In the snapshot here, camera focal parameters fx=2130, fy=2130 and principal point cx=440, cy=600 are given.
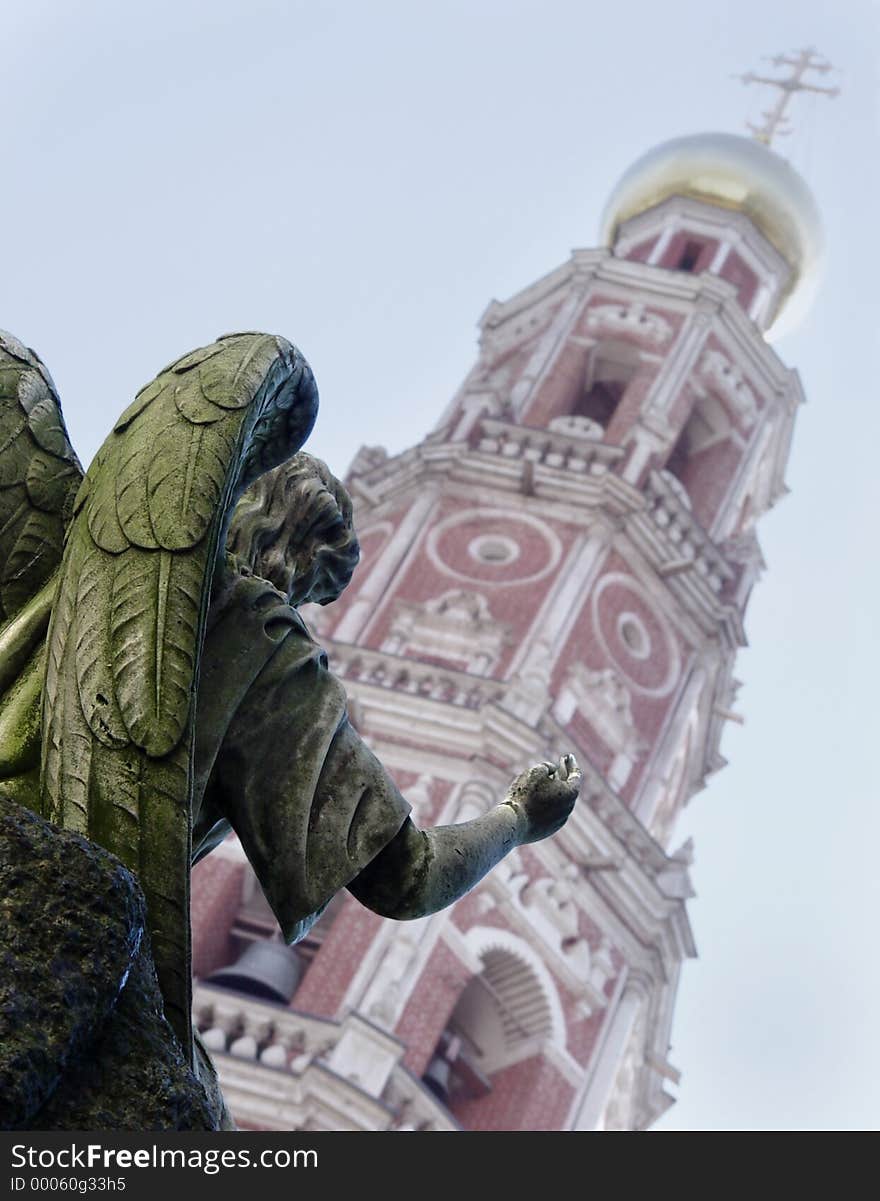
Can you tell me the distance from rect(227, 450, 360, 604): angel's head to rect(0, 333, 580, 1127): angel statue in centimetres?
3

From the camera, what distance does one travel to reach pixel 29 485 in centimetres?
314

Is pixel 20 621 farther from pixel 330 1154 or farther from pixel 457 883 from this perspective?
pixel 330 1154

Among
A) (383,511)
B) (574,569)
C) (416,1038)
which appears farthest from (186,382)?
(383,511)

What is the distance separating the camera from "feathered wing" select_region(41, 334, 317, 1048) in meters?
2.79

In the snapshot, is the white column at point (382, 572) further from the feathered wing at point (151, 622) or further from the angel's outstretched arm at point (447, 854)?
the feathered wing at point (151, 622)

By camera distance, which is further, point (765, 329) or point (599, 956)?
point (765, 329)

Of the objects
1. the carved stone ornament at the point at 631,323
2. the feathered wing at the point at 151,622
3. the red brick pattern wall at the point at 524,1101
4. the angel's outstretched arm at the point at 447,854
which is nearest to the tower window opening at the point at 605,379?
the carved stone ornament at the point at 631,323

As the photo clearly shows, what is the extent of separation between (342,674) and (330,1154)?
69.6 feet

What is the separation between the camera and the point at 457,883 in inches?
128

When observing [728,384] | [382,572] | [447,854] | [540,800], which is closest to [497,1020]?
[382,572]

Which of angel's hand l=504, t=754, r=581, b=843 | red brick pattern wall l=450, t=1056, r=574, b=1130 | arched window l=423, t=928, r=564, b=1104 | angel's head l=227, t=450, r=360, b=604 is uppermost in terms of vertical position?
arched window l=423, t=928, r=564, b=1104

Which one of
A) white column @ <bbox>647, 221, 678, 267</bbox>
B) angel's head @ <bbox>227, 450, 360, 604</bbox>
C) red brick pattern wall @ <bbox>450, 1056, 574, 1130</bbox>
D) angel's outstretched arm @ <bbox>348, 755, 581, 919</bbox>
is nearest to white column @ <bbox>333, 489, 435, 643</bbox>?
red brick pattern wall @ <bbox>450, 1056, 574, 1130</bbox>

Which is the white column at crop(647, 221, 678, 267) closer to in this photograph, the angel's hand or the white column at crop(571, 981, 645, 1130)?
the white column at crop(571, 981, 645, 1130)

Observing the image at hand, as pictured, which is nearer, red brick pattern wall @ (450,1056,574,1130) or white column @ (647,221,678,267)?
red brick pattern wall @ (450,1056,574,1130)
